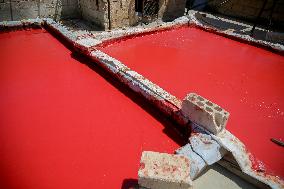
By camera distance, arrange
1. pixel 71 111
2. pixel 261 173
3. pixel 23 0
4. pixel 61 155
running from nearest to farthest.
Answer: pixel 261 173, pixel 61 155, pixel 71 111, pixel 23 0

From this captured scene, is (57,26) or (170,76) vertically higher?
(57,26)

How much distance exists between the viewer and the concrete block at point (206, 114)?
2.85 metres

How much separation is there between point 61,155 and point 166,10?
1136 centimetres

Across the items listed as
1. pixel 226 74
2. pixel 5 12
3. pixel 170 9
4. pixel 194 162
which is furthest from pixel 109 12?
pixel 194 162

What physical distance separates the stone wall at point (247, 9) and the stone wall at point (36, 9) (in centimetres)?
862

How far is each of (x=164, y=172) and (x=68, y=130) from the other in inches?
59.8

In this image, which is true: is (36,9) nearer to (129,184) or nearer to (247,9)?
(129,184)

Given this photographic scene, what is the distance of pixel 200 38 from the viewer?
6.18 metres

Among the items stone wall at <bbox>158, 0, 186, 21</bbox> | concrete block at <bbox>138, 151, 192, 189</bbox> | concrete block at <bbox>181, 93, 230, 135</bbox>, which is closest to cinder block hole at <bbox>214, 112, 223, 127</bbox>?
concrete block at <bbox>181, 93, 230, 135</bbox>

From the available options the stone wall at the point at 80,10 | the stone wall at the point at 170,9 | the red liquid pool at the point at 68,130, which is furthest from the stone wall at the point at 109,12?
the red liquid pool at the point at 68,130

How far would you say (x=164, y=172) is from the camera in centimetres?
229

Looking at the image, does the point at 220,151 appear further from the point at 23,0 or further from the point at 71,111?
the point at 23,0

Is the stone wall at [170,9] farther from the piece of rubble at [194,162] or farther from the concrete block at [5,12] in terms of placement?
the piece of rubble at [194,162]

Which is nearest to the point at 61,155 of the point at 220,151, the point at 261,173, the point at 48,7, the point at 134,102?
the point at 134,102
